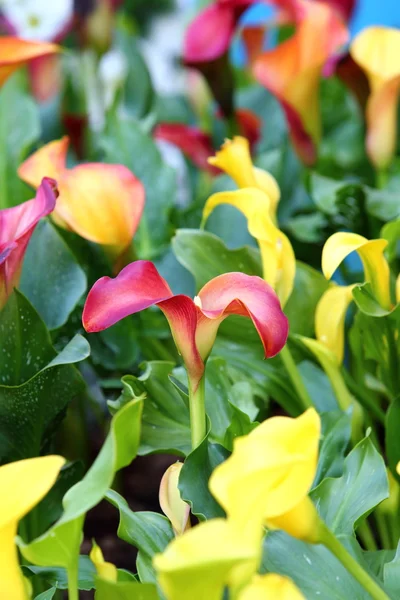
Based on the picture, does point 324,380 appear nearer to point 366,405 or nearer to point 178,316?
point 366,405

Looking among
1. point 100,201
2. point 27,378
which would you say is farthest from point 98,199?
point 27,378

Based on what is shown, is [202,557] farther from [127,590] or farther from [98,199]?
[98,199]

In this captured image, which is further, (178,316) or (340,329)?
(340,329)

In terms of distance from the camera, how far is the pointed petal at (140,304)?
32cm

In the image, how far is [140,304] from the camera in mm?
321

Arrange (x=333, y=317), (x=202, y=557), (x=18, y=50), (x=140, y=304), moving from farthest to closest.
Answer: (x=18, y=50) < (x=333, y=317) < (x=140, y=304) < (x=202, y=557)

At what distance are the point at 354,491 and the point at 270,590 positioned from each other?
5.3 inches

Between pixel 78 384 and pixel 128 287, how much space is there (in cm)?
11

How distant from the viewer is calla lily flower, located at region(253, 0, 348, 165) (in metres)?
0.60

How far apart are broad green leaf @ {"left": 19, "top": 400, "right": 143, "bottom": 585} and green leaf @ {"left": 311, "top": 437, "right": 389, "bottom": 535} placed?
110 mm

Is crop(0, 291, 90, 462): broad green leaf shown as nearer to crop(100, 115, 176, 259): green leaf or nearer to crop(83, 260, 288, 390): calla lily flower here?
crop(83, 260, 288, 390): calla lily flower

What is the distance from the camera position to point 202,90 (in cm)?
88

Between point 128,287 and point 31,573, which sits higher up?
point 128,287

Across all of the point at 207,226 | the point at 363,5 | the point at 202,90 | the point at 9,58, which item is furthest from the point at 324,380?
the point at 363,5
